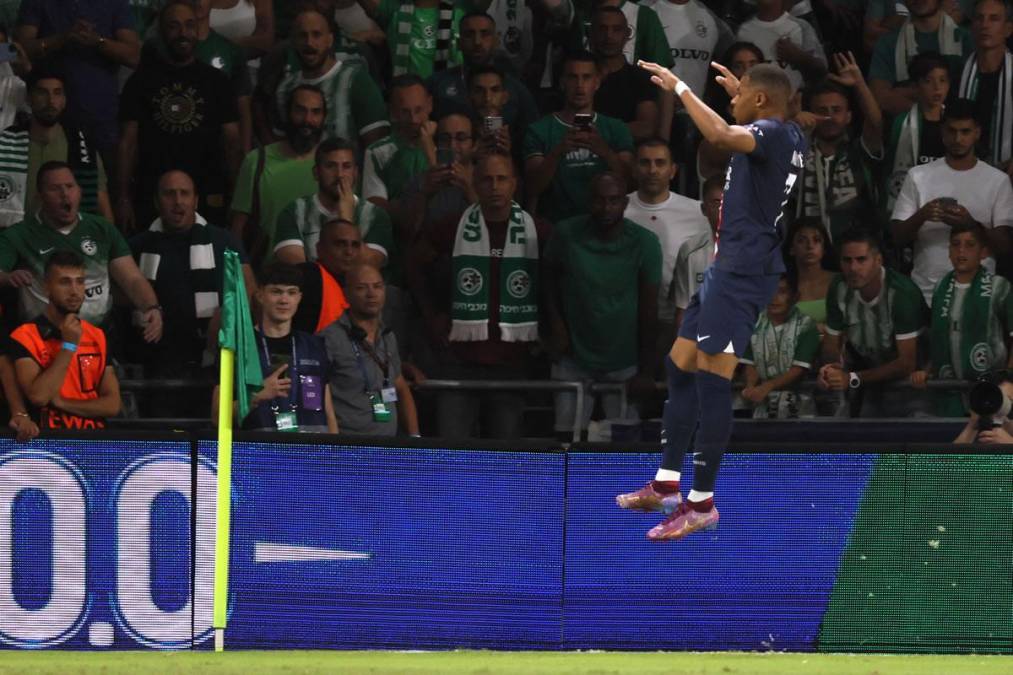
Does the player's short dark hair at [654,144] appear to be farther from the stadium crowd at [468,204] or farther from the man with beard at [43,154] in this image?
the man with beard at [43,154]

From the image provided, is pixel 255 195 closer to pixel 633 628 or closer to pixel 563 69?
pixel 563 69

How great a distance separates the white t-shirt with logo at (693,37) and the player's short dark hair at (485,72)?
1.54 m

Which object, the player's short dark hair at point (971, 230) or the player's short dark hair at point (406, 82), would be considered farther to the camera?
the player's short dark hair at point (406, 82)

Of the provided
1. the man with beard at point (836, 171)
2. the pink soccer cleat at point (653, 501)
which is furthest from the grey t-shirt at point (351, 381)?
the man with beard at point (836, 171)

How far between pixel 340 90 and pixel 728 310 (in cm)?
624

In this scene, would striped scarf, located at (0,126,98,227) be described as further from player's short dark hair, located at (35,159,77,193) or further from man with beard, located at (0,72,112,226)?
player's short dark hair, located at (35,159,77,193)

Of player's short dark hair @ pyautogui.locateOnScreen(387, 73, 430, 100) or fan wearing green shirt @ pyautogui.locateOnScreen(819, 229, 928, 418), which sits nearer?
fan wearing green shirt @ pyautogui.locateOnScreen(819, 229, 928, 418)

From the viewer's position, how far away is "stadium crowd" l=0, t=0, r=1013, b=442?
13141 millimetres

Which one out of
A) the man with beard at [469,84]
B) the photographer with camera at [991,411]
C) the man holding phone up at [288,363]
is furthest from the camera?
the man with beard at [469,84]

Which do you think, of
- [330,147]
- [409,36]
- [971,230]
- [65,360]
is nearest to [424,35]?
[409,36]

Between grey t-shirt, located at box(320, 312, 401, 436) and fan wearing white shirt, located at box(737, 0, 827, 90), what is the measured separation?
15.5 ft

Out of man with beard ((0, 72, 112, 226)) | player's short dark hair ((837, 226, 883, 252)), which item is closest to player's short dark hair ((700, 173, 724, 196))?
player's short dark hair ((837, 226, 883, 252))

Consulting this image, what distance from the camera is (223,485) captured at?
10.7 metres

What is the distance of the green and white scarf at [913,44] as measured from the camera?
1523 centimetres
